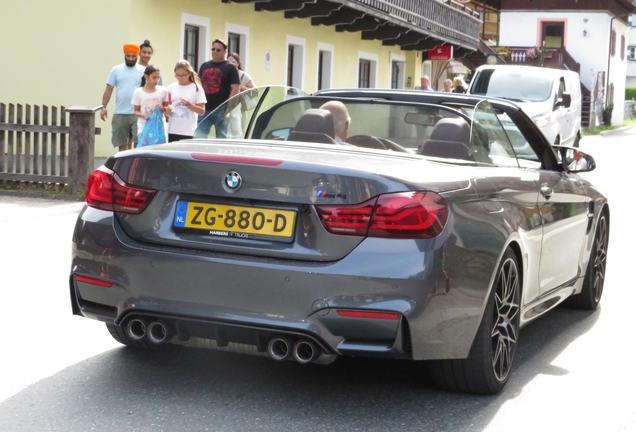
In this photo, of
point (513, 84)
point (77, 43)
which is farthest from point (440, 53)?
point (77, 43)

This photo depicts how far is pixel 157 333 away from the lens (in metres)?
4.82

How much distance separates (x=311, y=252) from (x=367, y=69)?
32190mm

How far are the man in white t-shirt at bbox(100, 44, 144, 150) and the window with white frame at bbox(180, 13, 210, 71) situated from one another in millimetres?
6665

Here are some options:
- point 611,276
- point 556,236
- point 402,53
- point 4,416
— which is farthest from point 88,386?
point 402,53

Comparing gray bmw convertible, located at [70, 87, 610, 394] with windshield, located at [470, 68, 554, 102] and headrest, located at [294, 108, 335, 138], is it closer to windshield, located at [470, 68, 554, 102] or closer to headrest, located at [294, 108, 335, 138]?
headrest, located at [294, 108, 335, 138]

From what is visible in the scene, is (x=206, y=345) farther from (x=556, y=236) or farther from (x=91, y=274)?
(x=556, y=236)

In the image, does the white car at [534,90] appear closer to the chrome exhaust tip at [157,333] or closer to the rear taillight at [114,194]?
the rear taillight at [114,194]

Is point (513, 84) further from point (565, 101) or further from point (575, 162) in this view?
point (575, 162)

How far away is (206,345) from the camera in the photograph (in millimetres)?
4766

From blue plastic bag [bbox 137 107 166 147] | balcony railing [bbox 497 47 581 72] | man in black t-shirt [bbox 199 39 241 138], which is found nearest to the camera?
blue plastic bag [bbox 137 107 166 147]

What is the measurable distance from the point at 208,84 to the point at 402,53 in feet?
85.6

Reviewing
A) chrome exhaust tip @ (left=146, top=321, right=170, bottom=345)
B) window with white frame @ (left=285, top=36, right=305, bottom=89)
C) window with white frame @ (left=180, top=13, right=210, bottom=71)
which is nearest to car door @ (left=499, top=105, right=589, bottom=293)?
chrome exhaust tip @ (left=146, top=321, right=170, bottom=345)

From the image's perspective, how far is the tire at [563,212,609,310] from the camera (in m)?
7.30

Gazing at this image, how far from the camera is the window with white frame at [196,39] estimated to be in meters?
22.7
